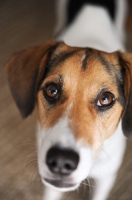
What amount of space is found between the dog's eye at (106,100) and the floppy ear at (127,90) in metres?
0.08

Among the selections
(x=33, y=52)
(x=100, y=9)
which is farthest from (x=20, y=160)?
(x=100, y=9)

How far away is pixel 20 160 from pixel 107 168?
26.2 inches

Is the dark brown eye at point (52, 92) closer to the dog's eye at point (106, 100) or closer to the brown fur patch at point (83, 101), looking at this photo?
the brown fur patch at point (83, 101)

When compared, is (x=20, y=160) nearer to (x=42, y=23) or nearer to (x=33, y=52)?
(x=33, y=52)

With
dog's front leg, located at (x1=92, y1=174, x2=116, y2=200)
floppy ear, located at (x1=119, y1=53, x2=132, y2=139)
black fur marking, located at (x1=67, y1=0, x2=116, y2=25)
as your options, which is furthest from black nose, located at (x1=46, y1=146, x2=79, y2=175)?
black fur marking, located at (x1=67, y1=0, x2=116, y2=25)

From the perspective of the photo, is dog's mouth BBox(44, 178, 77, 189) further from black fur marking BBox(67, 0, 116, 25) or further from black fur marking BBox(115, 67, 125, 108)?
black fur marking BBox(67, 0, 116, 25)

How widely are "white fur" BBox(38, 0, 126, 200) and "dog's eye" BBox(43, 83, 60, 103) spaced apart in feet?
0.45

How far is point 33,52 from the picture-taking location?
1.64m

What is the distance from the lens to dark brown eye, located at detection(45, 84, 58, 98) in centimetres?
147

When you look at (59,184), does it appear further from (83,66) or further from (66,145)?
(83,66)

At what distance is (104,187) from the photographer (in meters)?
1.95

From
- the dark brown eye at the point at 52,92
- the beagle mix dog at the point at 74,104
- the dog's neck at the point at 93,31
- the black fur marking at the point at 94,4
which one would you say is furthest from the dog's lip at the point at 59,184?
the black fur marking at the point at 94,4

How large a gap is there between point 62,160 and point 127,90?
0.46 metres

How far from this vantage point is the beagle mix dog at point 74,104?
132cm
